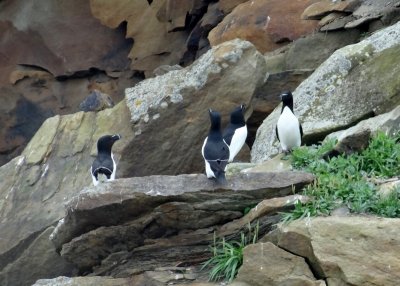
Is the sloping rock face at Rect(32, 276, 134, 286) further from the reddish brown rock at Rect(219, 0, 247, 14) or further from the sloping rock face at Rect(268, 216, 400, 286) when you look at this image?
the reddish brown rock at Rect(219, 0, 247, 14)

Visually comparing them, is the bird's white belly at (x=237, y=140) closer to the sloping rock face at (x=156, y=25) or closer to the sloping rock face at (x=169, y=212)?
the sloping rock face at (x=169, y=212)

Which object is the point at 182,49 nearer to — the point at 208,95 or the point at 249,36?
the point at 249,36

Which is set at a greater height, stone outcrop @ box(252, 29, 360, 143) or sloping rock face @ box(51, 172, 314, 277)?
stone outcrop @ box(252, 29, 360, 143)

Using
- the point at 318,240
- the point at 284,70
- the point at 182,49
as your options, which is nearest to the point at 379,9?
the point at 284,70

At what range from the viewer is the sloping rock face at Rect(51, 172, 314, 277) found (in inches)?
395

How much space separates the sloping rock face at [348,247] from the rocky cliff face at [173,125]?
1 centimetres

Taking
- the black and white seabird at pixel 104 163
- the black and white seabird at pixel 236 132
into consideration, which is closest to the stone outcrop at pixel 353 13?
the black and white seabird at pixel 236 132

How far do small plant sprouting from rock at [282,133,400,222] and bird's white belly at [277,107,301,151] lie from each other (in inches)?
42.5

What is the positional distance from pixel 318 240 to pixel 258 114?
262 inches

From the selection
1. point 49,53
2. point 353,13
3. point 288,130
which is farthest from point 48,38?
point 288,130

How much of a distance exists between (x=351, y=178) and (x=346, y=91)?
3.83 m

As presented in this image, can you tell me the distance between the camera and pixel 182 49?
66.4 ft

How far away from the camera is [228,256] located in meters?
9.66

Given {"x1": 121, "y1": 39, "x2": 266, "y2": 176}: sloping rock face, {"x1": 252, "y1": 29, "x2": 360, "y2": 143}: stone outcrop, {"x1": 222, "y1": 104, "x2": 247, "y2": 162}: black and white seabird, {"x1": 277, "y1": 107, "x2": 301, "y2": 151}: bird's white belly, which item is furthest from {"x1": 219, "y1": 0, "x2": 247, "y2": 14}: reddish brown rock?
{"x1": 277, "y1": 107, "x2": 301, "y2": 151}: bird's white belly
